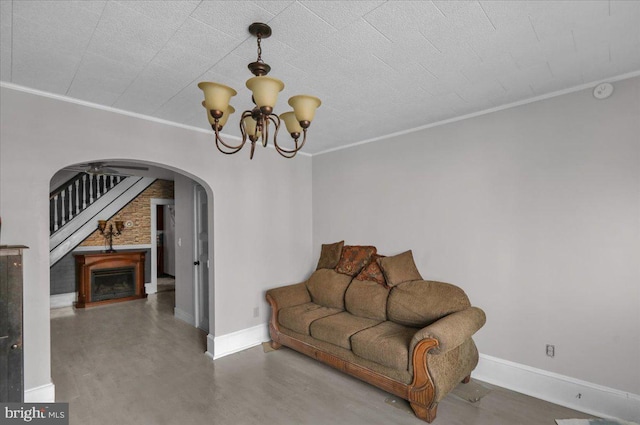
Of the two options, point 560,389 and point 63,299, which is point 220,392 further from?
point 63,299

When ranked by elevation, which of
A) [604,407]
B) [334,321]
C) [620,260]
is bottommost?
[604,407]

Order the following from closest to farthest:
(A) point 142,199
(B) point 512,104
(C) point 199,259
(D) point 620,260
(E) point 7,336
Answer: (E) point 7,336
(D) point 620,260
(B) point 512,104
(C) point 199,259
(A) point 142,199

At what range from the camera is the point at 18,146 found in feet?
8.38

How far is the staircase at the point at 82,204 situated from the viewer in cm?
605

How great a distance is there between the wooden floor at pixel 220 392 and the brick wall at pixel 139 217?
9.98ft

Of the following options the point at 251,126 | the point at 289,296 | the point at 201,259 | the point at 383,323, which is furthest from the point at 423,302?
the point at 201,259

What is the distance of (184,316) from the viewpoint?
199 inches

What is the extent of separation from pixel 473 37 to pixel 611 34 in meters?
0.82

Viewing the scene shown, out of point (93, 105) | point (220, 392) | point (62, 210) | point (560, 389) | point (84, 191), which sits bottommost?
point (220, 392)

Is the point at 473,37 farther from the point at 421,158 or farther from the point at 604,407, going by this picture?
the point at 604,407

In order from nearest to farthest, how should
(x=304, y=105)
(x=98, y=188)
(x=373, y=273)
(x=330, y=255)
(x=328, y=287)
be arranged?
(x=304, y=105) → (x=373, y=273) → (x=328, y=287) → (x=330, y=255) → (x=98, y=188)

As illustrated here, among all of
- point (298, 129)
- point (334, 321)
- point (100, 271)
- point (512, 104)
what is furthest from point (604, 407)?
point (100, 271)

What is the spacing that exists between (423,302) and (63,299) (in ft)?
21.3

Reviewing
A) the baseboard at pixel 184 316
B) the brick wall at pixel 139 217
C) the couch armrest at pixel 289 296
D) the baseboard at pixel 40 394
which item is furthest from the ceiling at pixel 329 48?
the brick wall at pixel 139 217
